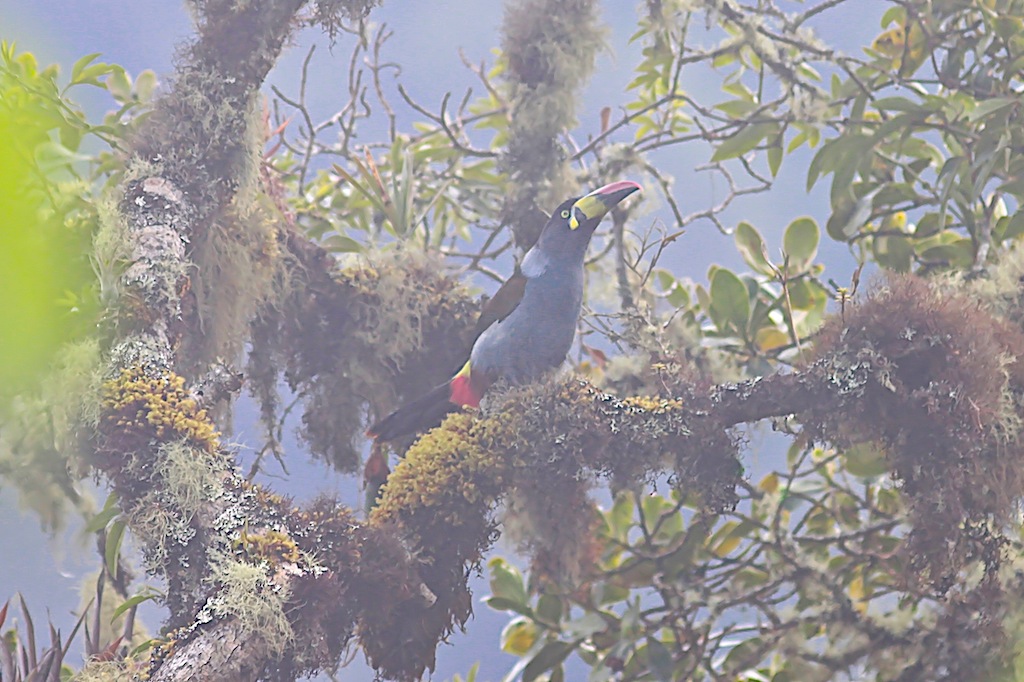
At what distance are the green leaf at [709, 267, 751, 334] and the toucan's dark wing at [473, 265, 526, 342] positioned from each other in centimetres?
40

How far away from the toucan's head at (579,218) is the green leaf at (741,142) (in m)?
0.32

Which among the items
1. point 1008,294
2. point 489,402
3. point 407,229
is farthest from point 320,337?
point 1008,294

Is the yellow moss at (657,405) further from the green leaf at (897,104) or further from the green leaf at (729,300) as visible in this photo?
the green leaf at (897,104)

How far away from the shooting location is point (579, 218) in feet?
6.61

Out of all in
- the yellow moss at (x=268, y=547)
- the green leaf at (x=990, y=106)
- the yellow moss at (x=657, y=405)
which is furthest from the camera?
the green leaf at (x=990, y=106)

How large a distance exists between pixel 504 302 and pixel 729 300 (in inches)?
18.5

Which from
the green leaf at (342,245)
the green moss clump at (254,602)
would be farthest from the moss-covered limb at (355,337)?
the green moss clump at (254,602)

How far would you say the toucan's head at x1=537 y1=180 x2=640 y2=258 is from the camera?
6.57ft

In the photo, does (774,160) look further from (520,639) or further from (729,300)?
(520,639)

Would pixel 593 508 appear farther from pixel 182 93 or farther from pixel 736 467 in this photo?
pixel 182 93

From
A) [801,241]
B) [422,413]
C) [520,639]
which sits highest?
[801,241]

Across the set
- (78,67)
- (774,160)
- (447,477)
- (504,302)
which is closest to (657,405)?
(447,477)

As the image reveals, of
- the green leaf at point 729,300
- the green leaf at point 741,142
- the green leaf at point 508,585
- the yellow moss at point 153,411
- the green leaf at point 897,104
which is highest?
the green leaf at point 741,142

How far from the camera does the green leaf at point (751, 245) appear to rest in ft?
7.32
